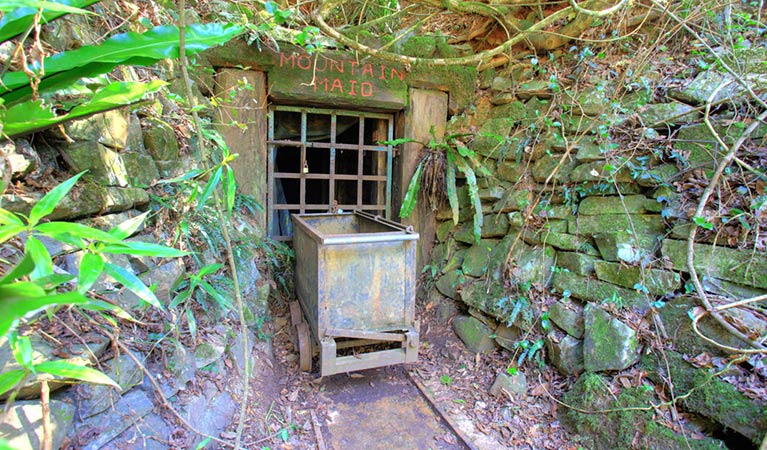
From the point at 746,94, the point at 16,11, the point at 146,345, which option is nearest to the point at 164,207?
the point at 146,345

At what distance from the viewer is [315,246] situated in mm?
2287

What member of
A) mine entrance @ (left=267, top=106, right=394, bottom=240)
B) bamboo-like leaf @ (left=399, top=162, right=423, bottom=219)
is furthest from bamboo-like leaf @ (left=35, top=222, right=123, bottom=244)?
bamboo-like leaf @ (left=399, top=162, right=423, bottom=219)

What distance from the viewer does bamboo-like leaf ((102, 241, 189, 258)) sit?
2.84 ft

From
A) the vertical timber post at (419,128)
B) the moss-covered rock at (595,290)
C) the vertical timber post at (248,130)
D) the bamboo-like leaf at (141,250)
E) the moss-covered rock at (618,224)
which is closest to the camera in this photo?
the bamboo-like leaf at (141,250)

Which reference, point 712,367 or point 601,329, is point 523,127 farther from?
point 712,367

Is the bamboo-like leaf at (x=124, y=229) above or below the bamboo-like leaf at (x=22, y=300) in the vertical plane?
above

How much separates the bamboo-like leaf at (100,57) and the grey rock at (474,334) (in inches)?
102

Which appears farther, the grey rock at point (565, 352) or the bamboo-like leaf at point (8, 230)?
the grey rock at point (565, 352)

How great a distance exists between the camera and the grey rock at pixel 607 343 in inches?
80.7

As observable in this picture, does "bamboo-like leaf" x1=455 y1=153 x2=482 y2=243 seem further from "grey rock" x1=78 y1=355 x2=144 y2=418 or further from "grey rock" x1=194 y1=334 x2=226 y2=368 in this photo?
"grey rock" x1=78 y1=355 x2=144 y2=418

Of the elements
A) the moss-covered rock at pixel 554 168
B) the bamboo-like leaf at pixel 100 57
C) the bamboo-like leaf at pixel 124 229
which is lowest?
the bamboo-like leaf at pixel 124 229

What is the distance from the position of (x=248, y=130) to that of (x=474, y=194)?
2074 millimetres

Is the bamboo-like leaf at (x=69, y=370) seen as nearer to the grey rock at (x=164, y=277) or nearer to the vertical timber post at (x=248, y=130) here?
the grey rock at (x=164, y=277)

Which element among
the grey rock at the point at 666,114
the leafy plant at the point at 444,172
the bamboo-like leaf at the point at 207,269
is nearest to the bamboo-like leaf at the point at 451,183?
the leafy plant at the point at 444,172
